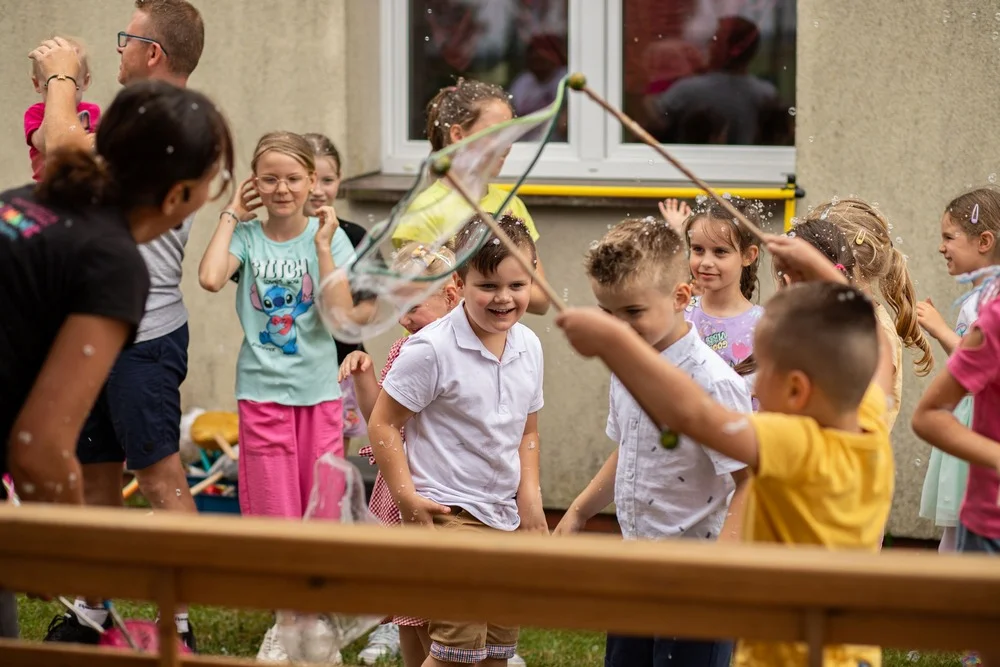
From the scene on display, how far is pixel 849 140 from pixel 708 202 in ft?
4.75

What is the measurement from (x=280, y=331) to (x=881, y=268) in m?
2.28

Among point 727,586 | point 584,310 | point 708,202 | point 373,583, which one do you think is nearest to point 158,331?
point 708,202

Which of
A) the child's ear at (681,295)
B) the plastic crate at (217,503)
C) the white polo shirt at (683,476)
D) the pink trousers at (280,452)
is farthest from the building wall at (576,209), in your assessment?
the white polo shirt at (683,476)

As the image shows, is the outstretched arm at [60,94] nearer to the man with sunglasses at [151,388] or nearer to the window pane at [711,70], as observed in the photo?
the man with sunglasses at [151,388]

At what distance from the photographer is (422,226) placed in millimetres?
3340

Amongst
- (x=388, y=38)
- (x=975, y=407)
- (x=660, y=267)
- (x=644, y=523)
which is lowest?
(x=644, y=523)

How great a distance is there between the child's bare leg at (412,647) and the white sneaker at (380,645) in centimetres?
73

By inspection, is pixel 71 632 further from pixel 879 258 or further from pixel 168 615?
pixel 879 258

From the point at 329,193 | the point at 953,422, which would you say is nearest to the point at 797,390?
the point at 953,422

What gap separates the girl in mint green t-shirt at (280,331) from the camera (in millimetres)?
4891

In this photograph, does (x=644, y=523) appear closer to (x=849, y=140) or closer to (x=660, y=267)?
(x=660, y=267)

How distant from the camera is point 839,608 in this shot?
1734 millimetres

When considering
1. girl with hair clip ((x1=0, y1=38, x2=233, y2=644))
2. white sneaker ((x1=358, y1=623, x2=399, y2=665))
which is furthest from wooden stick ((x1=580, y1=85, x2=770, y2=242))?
white sneaker ((x1=358, y1=623, x2=399, y2=665))

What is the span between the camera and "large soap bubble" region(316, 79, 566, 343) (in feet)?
9.32
